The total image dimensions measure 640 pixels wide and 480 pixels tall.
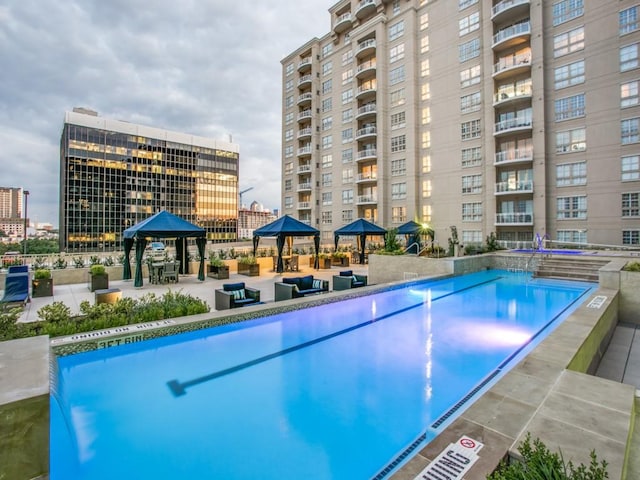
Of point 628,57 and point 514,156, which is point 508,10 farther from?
point 514,156

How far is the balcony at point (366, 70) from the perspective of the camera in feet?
106

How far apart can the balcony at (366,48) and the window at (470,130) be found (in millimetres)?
12788

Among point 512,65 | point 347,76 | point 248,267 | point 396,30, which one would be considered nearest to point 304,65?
point 347,76

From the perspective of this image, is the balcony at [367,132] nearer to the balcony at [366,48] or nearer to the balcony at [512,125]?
the balcony at [366,48]

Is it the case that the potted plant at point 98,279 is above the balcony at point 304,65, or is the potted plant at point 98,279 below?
below

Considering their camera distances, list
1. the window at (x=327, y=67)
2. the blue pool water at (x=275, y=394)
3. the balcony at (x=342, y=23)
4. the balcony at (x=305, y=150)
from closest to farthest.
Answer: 1. the blue pool water at (x=275, y=394)
2. the balcony at (x=342, y=23)
3. the window at (x=327, y=67)
4. the balcony at (x=305, y=150)

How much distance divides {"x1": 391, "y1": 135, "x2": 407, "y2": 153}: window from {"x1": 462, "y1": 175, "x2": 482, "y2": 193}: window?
6630 mm

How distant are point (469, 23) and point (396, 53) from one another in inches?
261

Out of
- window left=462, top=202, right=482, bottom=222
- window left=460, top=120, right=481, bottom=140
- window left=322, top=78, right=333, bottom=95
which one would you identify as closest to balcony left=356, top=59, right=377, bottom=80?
window left=322, top=78, right=333, bottom=95

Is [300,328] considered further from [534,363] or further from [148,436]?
[534,363]

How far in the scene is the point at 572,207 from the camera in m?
21.6

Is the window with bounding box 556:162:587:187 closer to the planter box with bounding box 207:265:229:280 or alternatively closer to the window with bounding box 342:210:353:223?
the window with bounding box 342:210:353:223

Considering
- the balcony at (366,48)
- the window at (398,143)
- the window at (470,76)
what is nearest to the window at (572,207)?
the window at (470,76)

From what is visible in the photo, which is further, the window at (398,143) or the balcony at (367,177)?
the balcony at (367,177)
